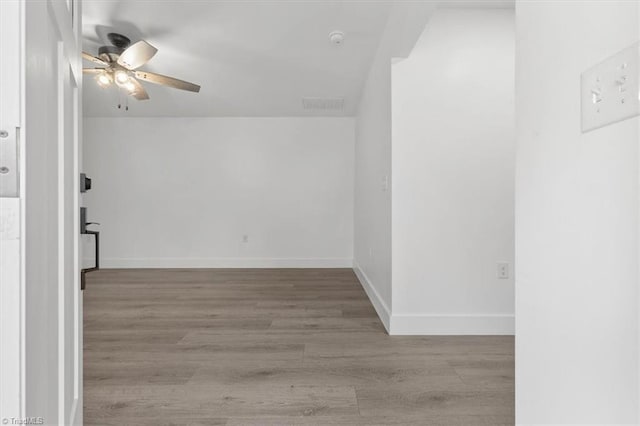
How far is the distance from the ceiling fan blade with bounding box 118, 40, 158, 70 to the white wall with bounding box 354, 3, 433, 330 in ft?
6.13

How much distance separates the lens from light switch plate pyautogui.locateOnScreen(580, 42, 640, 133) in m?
0.56

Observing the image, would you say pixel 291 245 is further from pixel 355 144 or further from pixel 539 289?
pixel 539 289

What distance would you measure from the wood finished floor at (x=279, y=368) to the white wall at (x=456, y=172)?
1.03ft

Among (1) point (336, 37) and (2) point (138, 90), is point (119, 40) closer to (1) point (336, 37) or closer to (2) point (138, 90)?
(2) point (138, 90)

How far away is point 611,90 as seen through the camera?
1.98 feet

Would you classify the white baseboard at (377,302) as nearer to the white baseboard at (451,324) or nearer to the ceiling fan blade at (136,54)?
the white baseboard at (451,324)

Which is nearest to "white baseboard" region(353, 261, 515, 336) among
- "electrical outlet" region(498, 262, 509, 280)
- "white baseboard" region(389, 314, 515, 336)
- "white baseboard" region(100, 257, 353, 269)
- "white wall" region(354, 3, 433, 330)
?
"white baseboard" region(389, 314, 515, 336)

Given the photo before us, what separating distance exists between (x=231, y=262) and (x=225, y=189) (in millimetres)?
1117

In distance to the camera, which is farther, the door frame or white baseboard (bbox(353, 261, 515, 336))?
white baseboard (bbox(353, 261, 515, 336))

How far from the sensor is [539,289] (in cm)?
83

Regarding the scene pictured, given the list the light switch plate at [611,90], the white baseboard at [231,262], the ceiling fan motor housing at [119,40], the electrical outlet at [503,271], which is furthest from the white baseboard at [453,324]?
the ceiling fan motor housing at [119,40]
